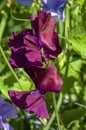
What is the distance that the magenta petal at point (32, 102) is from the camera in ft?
3.65

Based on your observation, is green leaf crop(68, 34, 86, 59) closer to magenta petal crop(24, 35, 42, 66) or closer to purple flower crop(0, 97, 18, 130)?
magenta petal crop(24, 35, 42, 66)

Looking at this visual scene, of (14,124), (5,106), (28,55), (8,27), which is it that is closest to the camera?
(28,55)

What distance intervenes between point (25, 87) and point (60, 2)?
0.94 ft

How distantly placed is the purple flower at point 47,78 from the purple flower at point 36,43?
0.02 meters

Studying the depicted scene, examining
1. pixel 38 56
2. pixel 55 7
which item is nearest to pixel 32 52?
pixel 38 56

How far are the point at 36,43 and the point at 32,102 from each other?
0.12 m

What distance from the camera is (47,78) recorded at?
110cm

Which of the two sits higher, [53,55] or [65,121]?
[53,55]

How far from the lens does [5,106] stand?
119 cm

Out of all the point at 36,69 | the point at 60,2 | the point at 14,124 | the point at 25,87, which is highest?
the point at 60,2

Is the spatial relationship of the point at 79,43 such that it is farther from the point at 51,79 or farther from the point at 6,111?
the point at 6,111

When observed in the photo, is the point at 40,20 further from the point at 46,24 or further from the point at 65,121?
the point at 65,121

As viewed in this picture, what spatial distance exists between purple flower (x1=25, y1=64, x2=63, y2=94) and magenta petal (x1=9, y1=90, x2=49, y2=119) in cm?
2

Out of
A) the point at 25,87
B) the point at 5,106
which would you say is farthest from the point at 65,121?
the point at 5,106
